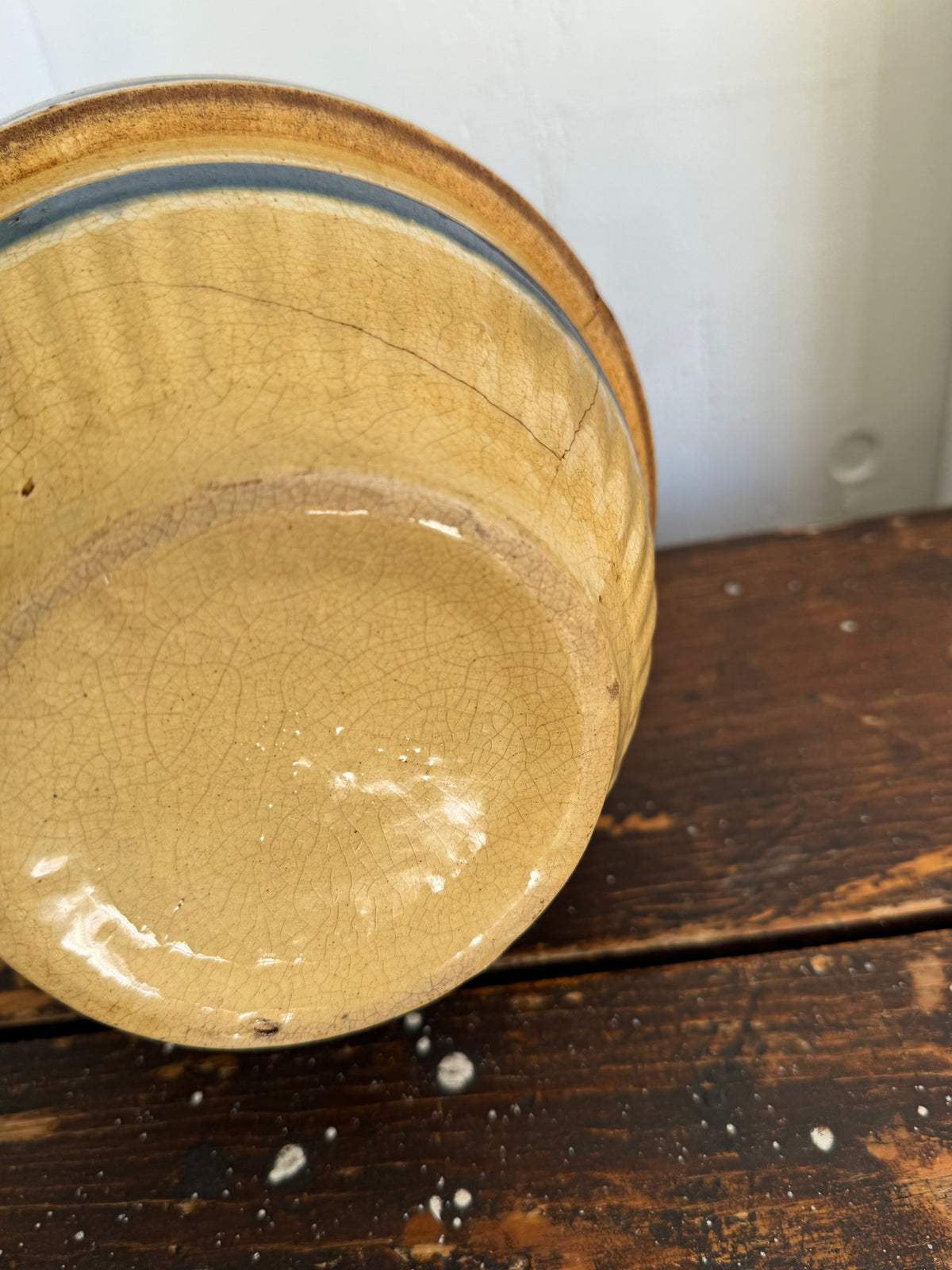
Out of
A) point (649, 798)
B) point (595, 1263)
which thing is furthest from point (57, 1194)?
point (649, 798)

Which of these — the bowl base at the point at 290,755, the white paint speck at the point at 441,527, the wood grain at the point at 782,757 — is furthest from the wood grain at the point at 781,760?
the white paint speck at the point at 441,527

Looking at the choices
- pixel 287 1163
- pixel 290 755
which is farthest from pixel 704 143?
pixel 287 1163

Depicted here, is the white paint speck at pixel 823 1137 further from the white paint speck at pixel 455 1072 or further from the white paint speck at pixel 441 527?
the white paint speck at pixel 441 527

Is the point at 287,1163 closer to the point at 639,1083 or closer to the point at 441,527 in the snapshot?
the point at 639,1083

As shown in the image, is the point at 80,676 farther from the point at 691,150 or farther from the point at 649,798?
the point at 691,150

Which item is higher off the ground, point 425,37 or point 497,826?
point 425,37

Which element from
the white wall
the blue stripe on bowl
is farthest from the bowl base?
the white wall

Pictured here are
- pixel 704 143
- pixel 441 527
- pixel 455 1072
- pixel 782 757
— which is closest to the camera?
pixel 441 527
